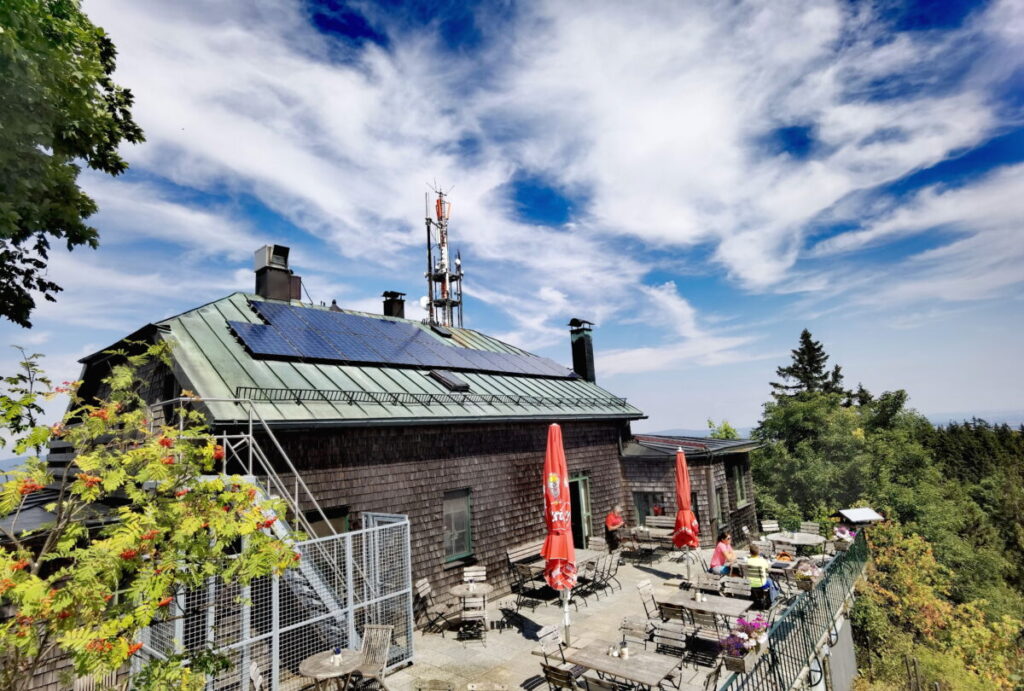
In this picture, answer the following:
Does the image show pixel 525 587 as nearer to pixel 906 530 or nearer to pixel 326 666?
pixel 326 666

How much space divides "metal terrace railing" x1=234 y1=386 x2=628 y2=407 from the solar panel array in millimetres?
1523

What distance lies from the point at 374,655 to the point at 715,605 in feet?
21.4

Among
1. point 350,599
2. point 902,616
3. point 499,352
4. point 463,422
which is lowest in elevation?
point 902,616

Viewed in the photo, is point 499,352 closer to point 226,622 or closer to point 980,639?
point 226,622

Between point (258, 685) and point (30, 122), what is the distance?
371 inches

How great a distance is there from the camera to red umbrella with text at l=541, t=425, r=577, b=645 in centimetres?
1023

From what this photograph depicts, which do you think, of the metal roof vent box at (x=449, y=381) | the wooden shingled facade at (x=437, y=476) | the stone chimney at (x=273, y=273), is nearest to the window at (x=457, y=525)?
the wooden shingled facade at (x=437, y=476)

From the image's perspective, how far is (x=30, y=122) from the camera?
27.5 feet

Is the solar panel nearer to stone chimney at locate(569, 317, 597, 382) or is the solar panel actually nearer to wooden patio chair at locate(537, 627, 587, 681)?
wooden patio chair at locate(537, 627, 587, 681)

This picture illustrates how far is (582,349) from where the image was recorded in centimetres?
2198

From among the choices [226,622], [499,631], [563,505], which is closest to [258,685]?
[226,622]

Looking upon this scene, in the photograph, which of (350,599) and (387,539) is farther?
(387,539)

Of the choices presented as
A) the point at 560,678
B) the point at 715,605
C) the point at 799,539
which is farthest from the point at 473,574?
the point at 799,539

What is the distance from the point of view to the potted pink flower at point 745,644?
895cm
